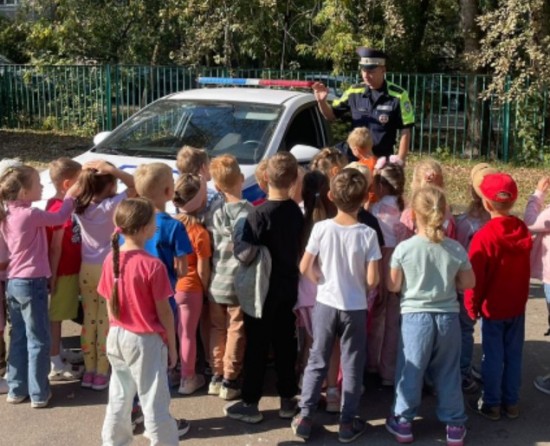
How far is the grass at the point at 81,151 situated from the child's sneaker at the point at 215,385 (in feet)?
19.8

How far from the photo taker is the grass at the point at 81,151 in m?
11.0

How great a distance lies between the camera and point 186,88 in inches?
626

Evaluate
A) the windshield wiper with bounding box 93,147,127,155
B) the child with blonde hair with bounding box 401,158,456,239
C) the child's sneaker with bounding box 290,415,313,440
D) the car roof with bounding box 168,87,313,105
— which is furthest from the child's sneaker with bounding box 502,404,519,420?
the windshield wiper with bounding box 93,147,127,155

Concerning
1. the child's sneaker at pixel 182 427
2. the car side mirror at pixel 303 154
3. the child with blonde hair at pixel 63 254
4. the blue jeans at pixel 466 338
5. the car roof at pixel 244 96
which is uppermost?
the car roof at pixel 244 96

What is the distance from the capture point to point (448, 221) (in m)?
→ 4.53

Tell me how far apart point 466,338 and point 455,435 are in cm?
87

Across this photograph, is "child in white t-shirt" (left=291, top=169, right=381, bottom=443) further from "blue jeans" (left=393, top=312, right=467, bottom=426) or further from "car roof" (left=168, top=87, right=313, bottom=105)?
"car roof" (left=168, top=87, right=313, bottom=105)

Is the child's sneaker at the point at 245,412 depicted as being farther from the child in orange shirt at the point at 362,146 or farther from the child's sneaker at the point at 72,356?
the child in orange shirt at the point at 362,146

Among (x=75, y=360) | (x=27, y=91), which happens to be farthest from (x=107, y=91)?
(x=75, y=360)

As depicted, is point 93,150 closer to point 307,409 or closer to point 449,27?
point 307,409

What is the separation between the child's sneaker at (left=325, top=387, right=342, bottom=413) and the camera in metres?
4.54

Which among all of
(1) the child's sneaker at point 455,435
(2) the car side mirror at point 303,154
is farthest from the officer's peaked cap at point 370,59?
(1) the child's sneaker at point 455,435

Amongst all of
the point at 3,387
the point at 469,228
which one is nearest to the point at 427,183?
the point at 469,228

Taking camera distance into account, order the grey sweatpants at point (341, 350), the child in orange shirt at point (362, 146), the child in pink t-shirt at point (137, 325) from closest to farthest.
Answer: the child in pink t-shirt at point (137, 325) < the grey sweatpants at point (341, 350) < the child in orange shirt at point (362, 146)
